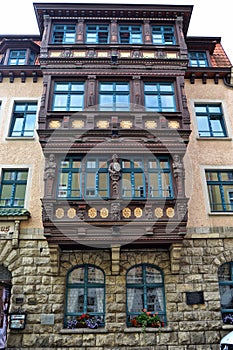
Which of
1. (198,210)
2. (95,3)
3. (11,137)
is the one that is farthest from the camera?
(95,3)

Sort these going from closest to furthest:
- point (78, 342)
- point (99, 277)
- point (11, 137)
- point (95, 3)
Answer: point (78, 342) → point (99, 277) → point (11, 137) → point (95, 3)

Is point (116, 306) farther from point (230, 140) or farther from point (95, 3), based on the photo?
point (95, 3)

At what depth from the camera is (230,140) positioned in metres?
14.8

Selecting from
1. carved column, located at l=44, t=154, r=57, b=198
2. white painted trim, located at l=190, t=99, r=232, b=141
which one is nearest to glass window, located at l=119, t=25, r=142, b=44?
white painted trim, located at l=190, t=99, r=232, b=141

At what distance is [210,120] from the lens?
15.6 m

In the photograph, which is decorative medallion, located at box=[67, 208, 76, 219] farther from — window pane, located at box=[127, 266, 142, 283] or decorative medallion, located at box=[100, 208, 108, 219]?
window pane, located at box=[127, 266, 142, 283]

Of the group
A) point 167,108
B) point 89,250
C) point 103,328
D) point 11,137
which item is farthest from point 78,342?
point 167,108

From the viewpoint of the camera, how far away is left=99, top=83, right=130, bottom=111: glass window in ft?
46.0

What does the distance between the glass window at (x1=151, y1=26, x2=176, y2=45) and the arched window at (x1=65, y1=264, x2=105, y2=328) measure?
10801mm

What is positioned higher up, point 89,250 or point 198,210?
point 198,210

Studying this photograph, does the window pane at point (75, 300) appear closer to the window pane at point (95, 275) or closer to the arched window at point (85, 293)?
the arched window at point (85, 293)

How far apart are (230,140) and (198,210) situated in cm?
372

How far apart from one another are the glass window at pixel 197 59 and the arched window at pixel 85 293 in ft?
38.0

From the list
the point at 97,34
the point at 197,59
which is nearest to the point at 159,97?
the point at 97,34
